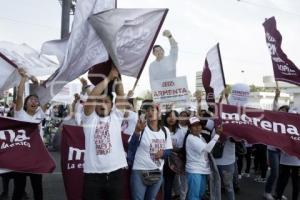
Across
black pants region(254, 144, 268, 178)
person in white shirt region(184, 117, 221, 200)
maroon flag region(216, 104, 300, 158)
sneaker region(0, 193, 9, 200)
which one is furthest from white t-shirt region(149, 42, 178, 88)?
black pants region(254, 144, 268, 178)

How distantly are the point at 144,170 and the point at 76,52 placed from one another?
5.75ft

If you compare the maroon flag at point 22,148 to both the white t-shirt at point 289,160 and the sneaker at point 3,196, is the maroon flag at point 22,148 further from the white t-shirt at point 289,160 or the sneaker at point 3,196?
the white t-shirt at point 289,160

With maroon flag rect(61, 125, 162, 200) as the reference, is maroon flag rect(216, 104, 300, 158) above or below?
above

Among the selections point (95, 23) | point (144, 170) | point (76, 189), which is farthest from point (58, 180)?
point (95, 23)

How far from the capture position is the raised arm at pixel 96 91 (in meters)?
4.26

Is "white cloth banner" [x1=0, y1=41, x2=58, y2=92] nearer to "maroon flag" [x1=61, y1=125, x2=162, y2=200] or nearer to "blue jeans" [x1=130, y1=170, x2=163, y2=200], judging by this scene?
"maroon flag" [x1=61, y1=125, x2=162, y2=200]

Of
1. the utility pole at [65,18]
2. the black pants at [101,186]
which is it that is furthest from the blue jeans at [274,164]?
the utility pole at [65,18]

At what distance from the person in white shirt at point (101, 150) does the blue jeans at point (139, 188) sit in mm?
918

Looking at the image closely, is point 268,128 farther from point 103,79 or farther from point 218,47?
point 103,79

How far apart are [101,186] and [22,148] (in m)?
1.95

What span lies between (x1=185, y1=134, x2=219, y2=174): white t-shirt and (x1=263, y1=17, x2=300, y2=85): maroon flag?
2.26 metres

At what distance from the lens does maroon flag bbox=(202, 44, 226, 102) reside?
24.5ft

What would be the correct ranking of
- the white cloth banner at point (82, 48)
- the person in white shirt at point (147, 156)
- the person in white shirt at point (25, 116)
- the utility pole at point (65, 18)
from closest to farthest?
1. the white cloth banner at point (82, 48)
2. the person in white shirt at point (147, 156)
3. the person in white shirt at point (25, 116)
4. the utility pole at point (65, 18)

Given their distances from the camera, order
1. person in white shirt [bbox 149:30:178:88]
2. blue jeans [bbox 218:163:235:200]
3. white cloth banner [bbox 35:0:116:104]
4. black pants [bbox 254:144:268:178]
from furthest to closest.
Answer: black pants [bbox 254:144:268:178] → person in white shirt [bbox 149:30:178:88] → blue jeans [bbox 218:163:235:200] → white cloth banner [bbox 35:0:116:104]
